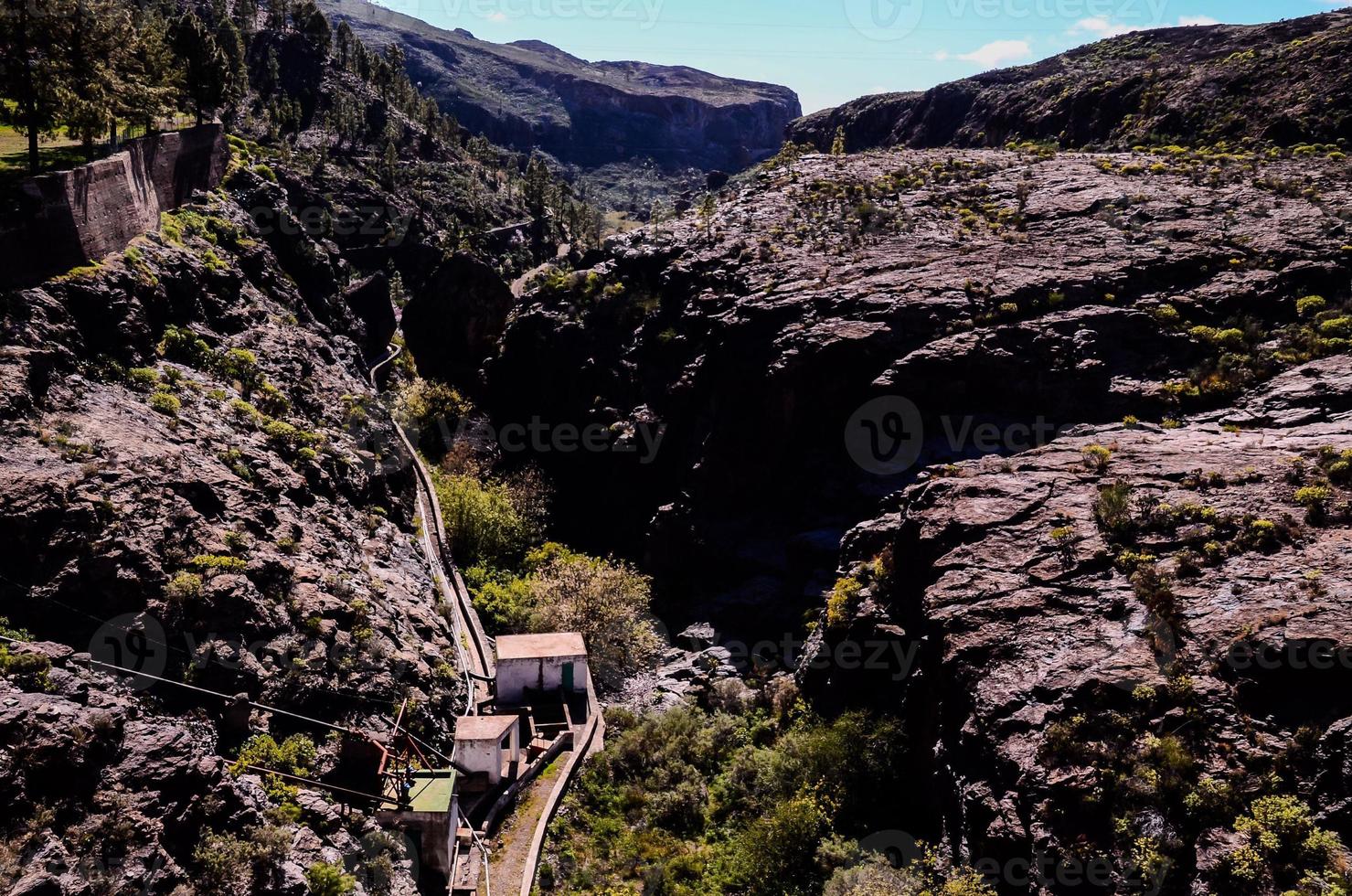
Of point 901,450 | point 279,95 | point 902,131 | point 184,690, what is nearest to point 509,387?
point 901,450

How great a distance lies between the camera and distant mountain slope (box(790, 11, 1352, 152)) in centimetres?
6159

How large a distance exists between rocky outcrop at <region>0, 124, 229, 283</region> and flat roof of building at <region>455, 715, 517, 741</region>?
23.2 m

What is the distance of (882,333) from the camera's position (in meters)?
46.7

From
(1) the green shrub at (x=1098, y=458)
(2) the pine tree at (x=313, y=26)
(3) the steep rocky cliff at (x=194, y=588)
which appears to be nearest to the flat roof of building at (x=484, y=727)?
(3) the steep rocky cliff at (x=194, y=588)

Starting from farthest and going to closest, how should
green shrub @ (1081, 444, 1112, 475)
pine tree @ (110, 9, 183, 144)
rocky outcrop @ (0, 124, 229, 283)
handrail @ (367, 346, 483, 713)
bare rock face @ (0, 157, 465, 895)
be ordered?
pine tree @ (110, 9, 183, 144) < handrail @ (367, 346, 483, 713) < green shrub @ (1081, 444, 1112, 475) < rocky outcrop @ (0, 124, 229, 283) < bare rock face @ (0, 157, 465, 895)

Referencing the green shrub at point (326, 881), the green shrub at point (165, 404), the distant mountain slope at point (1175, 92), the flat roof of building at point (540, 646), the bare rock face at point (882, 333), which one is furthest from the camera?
the distant mountain slope at point (1175, 92)

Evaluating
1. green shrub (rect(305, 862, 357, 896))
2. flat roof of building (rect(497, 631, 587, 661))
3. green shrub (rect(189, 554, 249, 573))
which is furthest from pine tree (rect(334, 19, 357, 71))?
green shrub (rect(305, 862, 357, 896))


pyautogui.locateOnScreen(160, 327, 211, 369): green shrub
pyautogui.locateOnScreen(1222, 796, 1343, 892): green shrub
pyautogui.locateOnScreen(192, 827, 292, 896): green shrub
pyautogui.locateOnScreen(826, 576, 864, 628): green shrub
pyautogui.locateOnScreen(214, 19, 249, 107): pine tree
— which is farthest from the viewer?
pyautogui.locateOnScreen(214, 19, 249, 107): pine tree

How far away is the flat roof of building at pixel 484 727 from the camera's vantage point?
29859 mm

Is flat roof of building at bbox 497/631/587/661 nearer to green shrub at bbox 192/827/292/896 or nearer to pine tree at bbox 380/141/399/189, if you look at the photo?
green shrub at bbox 192/827/292/896

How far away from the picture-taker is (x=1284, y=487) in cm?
2617

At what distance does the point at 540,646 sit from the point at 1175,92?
73.8 meters

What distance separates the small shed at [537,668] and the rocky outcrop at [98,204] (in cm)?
2434

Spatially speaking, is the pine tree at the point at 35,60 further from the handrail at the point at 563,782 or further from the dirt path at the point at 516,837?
the handrail at the point at 563,782
